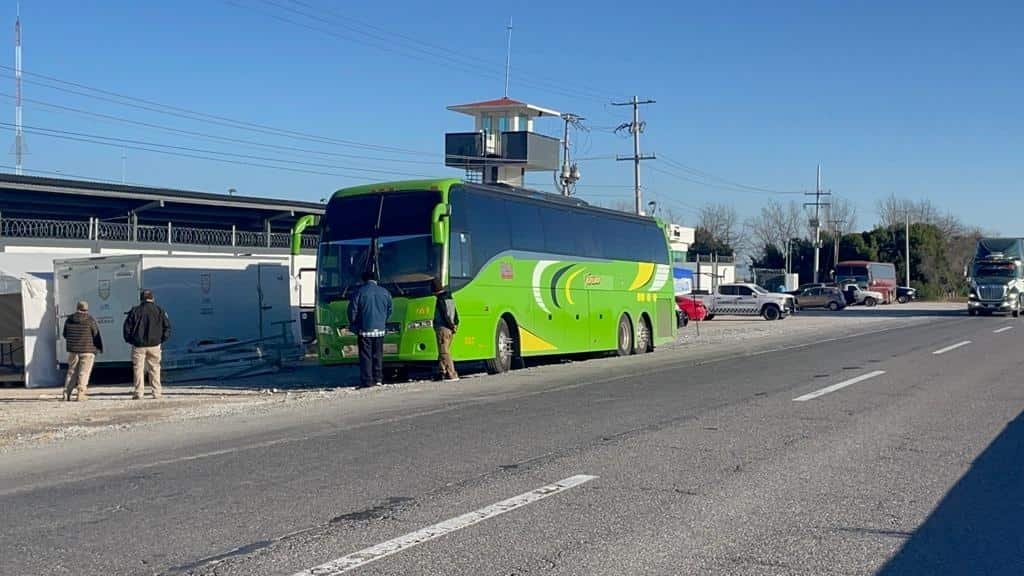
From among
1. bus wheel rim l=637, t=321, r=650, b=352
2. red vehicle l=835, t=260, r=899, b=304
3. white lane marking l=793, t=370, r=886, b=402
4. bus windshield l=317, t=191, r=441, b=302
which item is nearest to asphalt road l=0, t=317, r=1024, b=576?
white lane marking l=793, t=370, r=886, b=402

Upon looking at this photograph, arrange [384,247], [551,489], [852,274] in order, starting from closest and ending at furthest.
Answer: [551,489], [384,247], [852,274]

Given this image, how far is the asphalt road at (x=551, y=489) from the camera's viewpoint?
6.61 metres

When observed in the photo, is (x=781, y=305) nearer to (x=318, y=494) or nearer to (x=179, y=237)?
(x=179, y=237)

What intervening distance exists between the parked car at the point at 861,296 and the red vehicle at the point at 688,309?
3227 centimetres

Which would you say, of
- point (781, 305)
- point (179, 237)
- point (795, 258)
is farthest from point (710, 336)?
point (795, 258)

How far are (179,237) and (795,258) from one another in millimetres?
78789

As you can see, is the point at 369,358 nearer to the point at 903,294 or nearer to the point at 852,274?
the point at 852,274

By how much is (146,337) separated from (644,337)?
13839 mm

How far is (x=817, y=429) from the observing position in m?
12.0

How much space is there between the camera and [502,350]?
21312 mm

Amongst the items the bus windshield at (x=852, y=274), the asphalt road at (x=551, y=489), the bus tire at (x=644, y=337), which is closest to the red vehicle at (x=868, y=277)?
the bus windshield at (x=852, y=274)

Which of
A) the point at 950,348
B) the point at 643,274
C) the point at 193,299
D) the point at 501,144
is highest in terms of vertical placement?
the point at 501,144

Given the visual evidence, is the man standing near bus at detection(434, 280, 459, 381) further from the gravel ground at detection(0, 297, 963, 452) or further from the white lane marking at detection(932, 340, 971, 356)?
the white lane marking at detection(932, 340, 971, 356)

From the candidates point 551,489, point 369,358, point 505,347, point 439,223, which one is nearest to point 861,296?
point 505,347
